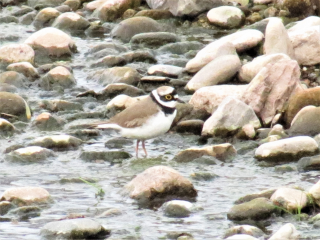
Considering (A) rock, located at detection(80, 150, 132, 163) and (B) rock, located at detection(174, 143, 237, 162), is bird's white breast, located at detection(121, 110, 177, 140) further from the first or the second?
(B) rock, located at detection(174, 143, 237, 162)

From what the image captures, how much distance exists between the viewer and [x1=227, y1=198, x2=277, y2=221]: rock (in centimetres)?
670

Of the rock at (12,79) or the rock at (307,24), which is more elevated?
the rock at (307,24)

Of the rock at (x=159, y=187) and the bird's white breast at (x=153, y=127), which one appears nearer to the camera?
the rock at (x=159, y=187)

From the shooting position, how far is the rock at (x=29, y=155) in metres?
8.80

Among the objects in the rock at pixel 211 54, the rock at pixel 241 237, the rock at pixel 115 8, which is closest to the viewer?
the rock at pixel 241 237

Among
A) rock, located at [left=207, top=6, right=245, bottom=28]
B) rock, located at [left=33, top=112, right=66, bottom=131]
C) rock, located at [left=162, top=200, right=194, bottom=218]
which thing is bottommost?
rock, located at [left=162, top=200, right=194, bottom=218]

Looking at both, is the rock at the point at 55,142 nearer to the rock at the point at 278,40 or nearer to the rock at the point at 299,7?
the rock at the point at 278,40

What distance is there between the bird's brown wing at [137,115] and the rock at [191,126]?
2.29ft

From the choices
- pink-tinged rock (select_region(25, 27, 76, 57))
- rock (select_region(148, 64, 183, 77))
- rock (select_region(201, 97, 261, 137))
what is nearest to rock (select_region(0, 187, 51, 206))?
rock (select_region(201, 97, 261, 137))

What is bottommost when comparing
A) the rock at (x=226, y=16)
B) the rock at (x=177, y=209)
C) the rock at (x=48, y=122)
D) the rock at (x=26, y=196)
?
the rock at (x=177, y=209)

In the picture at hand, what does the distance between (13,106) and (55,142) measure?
4.88 ft

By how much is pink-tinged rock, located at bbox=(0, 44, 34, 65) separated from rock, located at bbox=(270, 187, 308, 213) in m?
6.96

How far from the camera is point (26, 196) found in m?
7.23

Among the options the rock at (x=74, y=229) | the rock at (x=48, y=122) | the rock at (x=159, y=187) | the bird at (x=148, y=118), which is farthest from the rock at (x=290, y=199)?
the rock at (x=48, y=122)
